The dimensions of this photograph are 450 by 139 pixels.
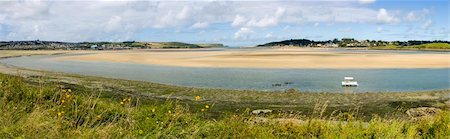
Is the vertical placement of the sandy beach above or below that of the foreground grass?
below

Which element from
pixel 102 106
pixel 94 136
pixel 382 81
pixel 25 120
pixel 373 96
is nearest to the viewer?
pixel 94 136

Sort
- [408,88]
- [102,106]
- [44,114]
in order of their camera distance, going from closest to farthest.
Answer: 1. [44,114]
2. [102,106]
3. [408,88]

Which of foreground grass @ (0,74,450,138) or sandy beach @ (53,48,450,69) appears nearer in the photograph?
foreground grass @ (0,74,450,138)

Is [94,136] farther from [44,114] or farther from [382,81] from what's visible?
[382,81]

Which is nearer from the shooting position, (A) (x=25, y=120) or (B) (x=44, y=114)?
(A) (x=25, y=120)

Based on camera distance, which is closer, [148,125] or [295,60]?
[148,125]

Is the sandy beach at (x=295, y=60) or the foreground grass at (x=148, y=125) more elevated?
the foreground grass at (x=148, y=125)

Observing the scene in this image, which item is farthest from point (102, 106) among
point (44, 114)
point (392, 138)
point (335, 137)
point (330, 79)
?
point (330, 79)

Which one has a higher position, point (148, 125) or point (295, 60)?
point (148, 125)

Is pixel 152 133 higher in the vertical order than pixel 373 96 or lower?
higher

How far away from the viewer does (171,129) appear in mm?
6266

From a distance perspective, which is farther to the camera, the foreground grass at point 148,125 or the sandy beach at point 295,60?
the sandy beach at point 295,60

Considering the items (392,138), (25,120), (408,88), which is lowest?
(408,88)

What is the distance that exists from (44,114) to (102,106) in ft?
4.52
